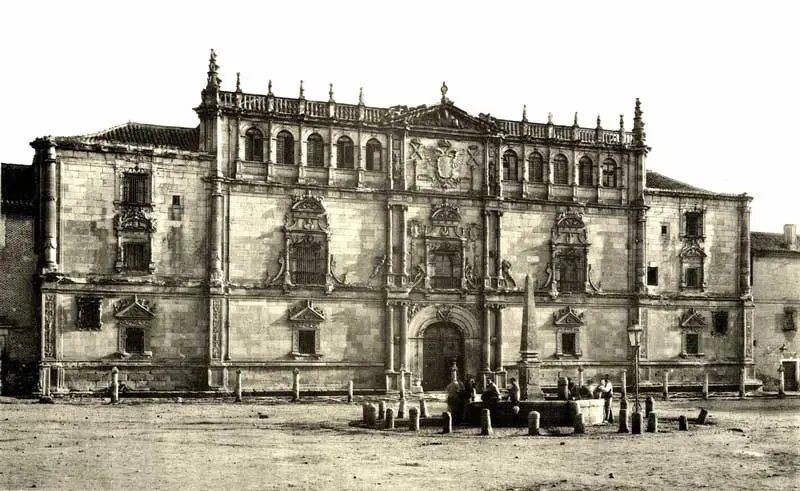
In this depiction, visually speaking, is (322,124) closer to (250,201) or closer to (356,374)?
(250,201)

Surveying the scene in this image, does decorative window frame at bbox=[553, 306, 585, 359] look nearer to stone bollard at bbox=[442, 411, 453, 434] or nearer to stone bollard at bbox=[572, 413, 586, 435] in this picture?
stone bollard at bbox=[572, 413, 586, 435]

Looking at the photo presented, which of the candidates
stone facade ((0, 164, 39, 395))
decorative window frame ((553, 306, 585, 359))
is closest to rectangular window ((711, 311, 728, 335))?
decorative window frame ((553, 306, 585, 359))

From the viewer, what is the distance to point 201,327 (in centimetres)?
4175

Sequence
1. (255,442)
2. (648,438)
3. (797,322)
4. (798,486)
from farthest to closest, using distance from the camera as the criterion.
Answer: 1. (797,322)
2. (648,438)
3. (255,442)
4. (798,486)

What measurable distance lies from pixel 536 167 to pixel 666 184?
803 centimetres

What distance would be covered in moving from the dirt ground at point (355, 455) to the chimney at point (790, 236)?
24.4 m

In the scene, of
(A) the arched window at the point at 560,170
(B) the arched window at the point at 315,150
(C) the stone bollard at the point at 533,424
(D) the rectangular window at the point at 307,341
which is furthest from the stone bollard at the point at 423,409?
(A) the arched window at the point at 560,170

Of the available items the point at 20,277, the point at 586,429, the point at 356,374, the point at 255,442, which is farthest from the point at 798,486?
the point at 20,277

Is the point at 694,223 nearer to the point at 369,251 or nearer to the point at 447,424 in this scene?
the point at 369,251

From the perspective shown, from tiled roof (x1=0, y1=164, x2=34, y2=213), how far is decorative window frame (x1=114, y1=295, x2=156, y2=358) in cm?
674

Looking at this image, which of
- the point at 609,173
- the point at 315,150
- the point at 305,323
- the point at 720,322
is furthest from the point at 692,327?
the point at 315,150

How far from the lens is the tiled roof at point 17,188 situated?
42656 mm

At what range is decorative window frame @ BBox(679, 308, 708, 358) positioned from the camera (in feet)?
163

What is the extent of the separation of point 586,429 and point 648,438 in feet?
8.87
